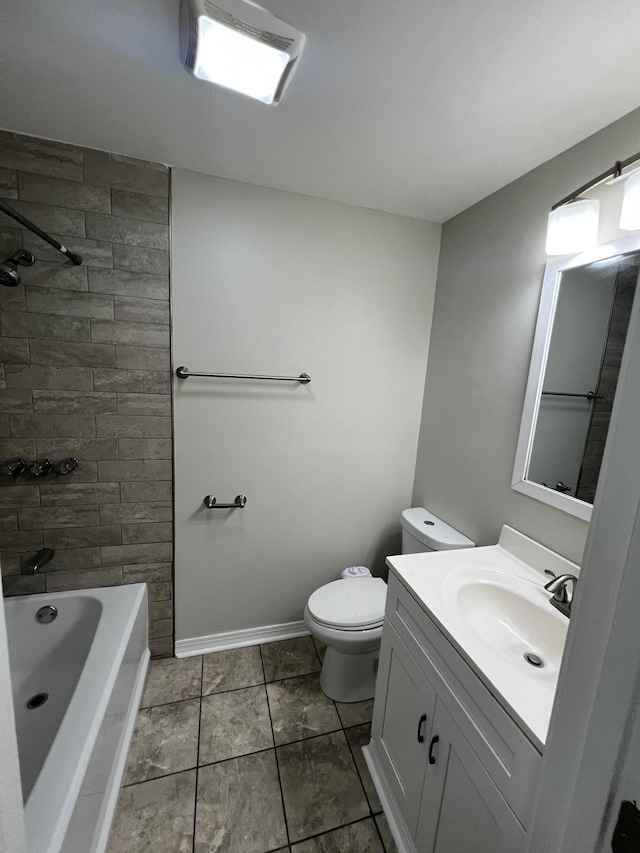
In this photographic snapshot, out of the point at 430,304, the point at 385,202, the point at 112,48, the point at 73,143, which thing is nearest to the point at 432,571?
the point at 430,304

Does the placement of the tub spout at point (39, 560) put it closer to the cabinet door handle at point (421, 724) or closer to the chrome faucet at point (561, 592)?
the cabinet door handle at point (421, 724)

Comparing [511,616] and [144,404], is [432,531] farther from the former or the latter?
[144,404]

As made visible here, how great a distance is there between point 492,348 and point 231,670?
79.0 inches

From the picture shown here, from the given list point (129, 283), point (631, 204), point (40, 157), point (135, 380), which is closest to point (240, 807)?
point (135, 380)

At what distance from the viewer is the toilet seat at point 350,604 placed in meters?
1.50

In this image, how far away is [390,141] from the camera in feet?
4.04

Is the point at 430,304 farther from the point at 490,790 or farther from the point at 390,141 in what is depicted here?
the point at 490,790

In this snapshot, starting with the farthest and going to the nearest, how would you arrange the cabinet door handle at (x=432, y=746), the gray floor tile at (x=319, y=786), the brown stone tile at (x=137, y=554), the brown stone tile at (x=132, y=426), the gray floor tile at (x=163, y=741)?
the brown stone tile at (x=137, y=554) → the brown stone tile at (x=132, y=426) → the gray floor tile at (x=163, y=741) → the gray floor tile at (x=319, y=786) → the cabinet door handle at (x=432, y=746)

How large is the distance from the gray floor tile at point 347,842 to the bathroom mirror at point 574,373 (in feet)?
4.18

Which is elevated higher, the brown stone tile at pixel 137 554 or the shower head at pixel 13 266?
the shower head at pixel 13 266

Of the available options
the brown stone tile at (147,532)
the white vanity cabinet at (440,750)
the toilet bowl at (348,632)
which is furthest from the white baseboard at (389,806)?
the brown stone tile at (147,532)

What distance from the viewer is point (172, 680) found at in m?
1.69

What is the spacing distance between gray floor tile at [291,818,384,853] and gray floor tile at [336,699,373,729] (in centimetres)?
35

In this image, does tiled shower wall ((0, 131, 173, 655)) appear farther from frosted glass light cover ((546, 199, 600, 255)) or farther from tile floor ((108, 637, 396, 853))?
frosted glass light cover ((546, 199, 600, 255))
